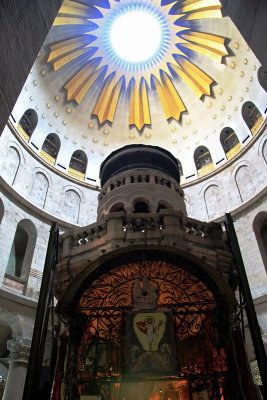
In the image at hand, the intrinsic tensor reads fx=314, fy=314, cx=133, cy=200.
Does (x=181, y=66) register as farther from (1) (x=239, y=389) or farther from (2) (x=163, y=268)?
(1) (x=239, y=389)

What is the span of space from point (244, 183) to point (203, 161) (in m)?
4.69

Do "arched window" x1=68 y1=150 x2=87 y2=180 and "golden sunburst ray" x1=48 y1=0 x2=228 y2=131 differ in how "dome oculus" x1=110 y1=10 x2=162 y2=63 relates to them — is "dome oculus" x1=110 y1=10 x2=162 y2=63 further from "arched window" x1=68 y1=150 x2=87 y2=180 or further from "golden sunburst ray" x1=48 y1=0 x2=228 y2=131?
"arched window" x1=68 y1=150 x2=87 y2=180

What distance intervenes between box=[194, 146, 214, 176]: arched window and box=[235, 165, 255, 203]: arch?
2.63 metres

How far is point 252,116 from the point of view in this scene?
806 inches

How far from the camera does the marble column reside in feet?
38.8

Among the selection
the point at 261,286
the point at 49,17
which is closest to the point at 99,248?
the point at 49,17

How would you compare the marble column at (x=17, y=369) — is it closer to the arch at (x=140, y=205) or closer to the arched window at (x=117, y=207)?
the arched window at (x=117, y=207)

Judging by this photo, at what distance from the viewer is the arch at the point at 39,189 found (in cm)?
1919

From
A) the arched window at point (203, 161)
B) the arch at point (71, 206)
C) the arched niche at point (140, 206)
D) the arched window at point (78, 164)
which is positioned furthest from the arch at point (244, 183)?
the arched window at point (78, 164)

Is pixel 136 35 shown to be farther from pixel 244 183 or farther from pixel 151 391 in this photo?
pixel 151 391

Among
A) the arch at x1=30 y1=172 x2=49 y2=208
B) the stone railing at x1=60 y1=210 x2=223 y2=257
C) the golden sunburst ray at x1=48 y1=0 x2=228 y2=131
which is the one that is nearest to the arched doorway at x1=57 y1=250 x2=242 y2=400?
the stone railing at x1=60 y1=210 x2=223 y2=257

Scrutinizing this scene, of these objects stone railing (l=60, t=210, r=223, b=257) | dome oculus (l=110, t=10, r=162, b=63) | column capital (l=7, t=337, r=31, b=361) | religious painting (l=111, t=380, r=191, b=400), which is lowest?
religious painting (l=111, t=380, r=191, b=400)

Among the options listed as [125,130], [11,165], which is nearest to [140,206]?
[11,165]

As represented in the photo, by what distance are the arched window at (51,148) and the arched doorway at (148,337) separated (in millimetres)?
14941
